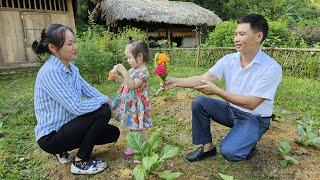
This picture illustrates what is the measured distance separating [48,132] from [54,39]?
837mm

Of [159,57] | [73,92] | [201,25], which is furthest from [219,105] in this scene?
[201,25]

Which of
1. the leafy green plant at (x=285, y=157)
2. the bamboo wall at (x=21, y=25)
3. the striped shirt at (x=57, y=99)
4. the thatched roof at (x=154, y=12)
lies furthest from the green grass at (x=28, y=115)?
the thatched roof at (x=154, y=12)

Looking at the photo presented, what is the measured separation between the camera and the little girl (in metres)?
3.30

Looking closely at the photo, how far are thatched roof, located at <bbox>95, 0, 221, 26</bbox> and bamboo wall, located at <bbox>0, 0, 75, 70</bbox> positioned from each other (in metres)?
6.40

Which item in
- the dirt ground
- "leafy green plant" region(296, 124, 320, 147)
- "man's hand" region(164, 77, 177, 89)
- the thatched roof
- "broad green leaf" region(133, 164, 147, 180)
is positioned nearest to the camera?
"broad green leaf" region(133, 164, 147, 180)

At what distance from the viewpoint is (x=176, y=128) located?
4.58 meters

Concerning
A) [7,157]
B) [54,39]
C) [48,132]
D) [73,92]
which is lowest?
[7,157]

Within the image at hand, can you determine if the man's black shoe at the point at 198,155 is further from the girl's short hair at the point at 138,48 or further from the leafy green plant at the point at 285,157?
the girl's short hair at the point at 138,48

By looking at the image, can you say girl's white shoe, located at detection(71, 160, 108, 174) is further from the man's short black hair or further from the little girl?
the man's short black hair

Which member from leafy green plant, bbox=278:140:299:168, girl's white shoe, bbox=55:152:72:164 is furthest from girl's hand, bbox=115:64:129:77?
leafy green plant, bbox=278:140:299:168

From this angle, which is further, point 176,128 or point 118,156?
point 176,128

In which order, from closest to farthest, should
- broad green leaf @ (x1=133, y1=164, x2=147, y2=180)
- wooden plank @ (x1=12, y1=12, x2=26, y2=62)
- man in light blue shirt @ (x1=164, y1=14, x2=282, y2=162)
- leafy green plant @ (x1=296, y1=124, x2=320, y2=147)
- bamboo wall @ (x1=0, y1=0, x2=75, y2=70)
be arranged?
broad green leaf @ (x1=133, y1=164, x2=147, y2=180), man in light blue shirt @ (x1=164, y1=14, x2=282, y2=162), leafy green plant @ (x1=296, y1=124, x2=320, y2=147), bamboo wall @ (x1=0, y1=0, x2=75, y2=70), wooden plank @ (x1=12, y1=12, x2=26, y2=62)

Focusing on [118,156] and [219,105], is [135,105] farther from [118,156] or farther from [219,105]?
[219,105]

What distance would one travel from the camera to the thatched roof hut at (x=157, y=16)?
1822cm
